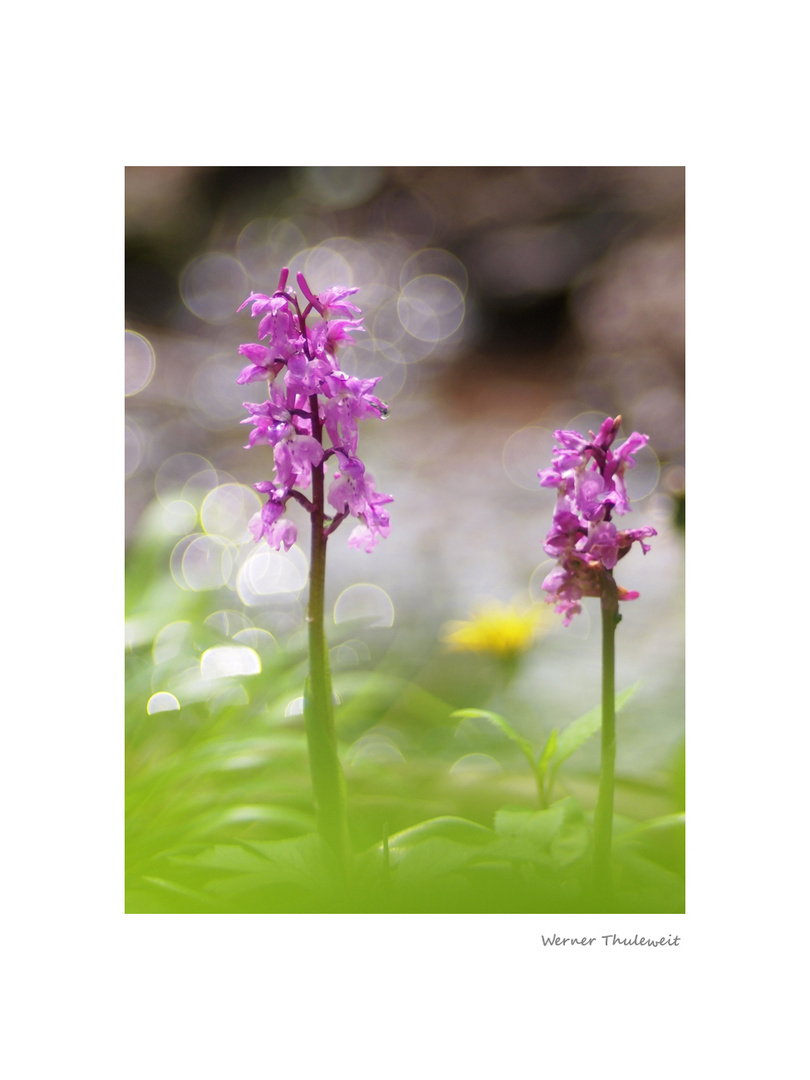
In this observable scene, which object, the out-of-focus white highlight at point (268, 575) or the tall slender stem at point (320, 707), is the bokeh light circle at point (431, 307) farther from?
the tall slender stem at point (320, 707)

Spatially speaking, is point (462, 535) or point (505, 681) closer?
point (505, 681)

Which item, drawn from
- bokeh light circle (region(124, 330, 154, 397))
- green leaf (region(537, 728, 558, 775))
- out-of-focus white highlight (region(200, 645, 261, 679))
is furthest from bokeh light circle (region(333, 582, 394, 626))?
green leaf (region(537, 728, 558, 775))

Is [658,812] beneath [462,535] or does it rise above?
beneath

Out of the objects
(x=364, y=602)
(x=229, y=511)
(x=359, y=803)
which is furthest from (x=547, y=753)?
(x=229, y=511)

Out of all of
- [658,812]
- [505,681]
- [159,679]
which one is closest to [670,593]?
[505,681]

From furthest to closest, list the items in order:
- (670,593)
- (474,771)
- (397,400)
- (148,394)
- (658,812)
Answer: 1. (397,400)
2. (148,394)
3. (670,593)
4. (474,771)
5. (658,812)

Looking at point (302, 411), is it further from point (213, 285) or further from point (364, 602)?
point (213, 285)

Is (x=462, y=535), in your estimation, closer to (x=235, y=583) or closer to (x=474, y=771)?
(x=235, y=583)

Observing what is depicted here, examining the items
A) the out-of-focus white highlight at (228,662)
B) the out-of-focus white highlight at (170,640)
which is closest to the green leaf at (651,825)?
the out-of-focus white highlight at (228,662)
